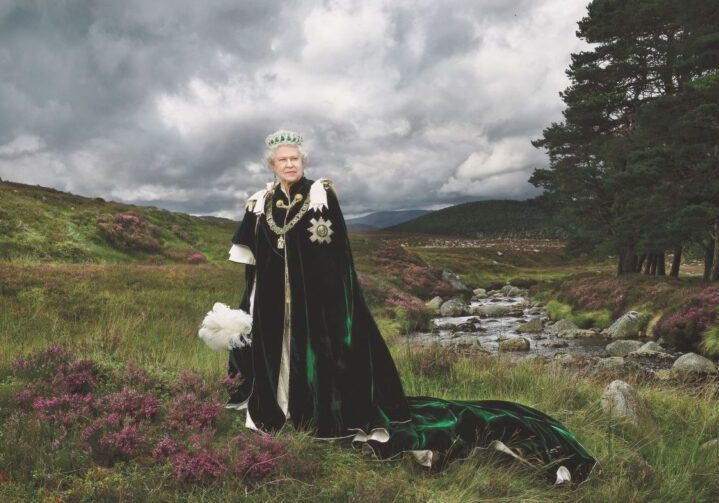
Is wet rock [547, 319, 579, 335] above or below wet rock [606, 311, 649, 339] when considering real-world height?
below

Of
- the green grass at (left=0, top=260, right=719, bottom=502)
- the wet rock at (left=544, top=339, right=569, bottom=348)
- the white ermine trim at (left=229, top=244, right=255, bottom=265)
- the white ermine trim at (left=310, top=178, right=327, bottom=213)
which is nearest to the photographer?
the green grass at (left=0, top=260, right=719, bottom=502)

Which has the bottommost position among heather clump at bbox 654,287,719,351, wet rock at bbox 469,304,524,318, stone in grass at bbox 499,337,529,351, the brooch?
wet rock at bbox 469,304,524,318

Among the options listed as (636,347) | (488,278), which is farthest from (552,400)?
(488,278)

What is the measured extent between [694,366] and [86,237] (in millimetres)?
24975

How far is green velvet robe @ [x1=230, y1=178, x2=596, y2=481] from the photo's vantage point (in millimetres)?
4359

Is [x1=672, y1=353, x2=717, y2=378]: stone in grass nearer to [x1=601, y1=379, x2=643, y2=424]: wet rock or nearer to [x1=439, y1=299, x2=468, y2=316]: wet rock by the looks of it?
[x1=601, y1=379, x2=643, y2=424]: wet rock

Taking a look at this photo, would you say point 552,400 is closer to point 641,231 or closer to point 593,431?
point 593,431

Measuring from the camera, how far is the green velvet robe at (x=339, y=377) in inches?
172

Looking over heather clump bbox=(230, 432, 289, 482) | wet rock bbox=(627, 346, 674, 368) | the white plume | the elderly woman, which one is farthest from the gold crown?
wet rock bbox=(627, 346, 674, 368)

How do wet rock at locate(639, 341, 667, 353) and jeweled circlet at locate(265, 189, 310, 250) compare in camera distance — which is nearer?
jeweled circlet at locate(265, 189, 310, 250)

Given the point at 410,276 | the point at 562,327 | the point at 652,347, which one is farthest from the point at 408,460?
the point at 410,276

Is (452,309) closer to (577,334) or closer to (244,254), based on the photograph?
(577,334)

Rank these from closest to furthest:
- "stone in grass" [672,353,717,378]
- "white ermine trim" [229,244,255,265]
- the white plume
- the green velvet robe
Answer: the green velvet robe
the white plume
"white ermine trim" [229,244,255,265]
"stone in grass" [672,353,717,378]

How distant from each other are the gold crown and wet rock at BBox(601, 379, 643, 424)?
4589 mm
